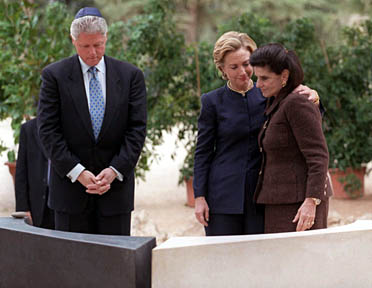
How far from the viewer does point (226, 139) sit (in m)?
2.86

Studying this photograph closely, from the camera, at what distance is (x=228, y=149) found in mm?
2871

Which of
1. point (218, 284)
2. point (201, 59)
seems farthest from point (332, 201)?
point (218, 284)

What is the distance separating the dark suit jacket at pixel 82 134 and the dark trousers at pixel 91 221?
0.04m

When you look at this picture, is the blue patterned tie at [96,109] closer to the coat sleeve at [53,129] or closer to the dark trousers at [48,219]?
the coat sleeve at [53,129]

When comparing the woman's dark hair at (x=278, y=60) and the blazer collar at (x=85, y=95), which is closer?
the woman's dark hair at (x=278, y=60)

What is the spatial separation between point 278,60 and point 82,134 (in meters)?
0.96

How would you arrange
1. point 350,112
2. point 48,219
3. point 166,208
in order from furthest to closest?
1. point 350,112
2. point 166,208
3. point 48,219

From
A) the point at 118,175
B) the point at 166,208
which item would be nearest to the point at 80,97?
the point at 118,175

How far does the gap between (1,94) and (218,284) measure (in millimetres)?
5421

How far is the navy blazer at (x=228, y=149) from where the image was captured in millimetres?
2818

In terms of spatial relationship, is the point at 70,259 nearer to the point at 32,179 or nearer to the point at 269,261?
the point at 269,261

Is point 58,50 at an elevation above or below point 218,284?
above

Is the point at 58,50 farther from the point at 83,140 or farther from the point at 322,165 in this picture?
the point at 322,165

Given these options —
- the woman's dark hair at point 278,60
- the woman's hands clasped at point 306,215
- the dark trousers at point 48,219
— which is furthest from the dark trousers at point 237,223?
the dark trousers at point 48,219
